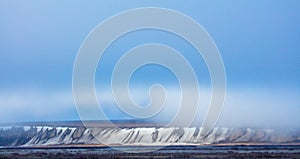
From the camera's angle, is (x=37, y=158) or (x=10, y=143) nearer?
(x=37, y=158)

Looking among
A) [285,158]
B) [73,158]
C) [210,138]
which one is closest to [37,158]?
[73,158]

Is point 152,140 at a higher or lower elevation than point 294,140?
lower

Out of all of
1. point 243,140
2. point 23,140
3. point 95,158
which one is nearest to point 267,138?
point 243,140

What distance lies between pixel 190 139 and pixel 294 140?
89.5 ft

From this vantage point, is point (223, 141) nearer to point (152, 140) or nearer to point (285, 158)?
point (152, 140)

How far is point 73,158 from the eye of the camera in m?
77.1

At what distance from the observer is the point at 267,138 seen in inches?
7785

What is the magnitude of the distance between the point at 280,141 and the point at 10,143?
227ft

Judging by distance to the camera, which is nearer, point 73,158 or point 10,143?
point 73,158

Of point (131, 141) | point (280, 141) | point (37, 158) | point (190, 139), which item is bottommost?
point (37, 158)

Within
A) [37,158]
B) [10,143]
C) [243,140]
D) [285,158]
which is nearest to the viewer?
[285,158]

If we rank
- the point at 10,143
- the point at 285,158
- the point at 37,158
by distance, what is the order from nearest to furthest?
the point at 285,158 → the point at 37,158 → the point at 10,143

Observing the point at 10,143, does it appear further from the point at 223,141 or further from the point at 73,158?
the point at 73,158

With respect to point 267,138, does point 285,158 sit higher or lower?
lower
